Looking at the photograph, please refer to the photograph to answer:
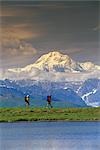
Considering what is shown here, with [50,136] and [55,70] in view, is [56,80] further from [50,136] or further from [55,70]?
[50,136]

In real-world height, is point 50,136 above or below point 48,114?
below

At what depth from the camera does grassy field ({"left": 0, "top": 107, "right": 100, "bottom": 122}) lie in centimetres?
789

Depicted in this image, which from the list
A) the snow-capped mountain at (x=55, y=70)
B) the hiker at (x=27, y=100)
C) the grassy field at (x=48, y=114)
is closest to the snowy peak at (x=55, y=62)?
the snow-capped mountain at (x=55, y=70)

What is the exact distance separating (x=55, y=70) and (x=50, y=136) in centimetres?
75

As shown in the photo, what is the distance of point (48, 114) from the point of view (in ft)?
26.4

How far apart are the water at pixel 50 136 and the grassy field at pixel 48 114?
0.25ft

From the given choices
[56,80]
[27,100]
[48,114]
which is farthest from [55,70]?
[48,114]

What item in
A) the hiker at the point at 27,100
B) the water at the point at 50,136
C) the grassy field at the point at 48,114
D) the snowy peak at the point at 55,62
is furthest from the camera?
the grassy field at the point at 48,114

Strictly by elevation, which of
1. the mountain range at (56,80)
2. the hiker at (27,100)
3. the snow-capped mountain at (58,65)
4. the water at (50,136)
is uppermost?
the snow-capped mountain at (58,65)

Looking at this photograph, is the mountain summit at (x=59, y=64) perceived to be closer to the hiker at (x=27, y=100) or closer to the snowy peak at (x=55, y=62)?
the snowy peak at (x=55, y=62)

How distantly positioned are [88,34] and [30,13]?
25.1 inches

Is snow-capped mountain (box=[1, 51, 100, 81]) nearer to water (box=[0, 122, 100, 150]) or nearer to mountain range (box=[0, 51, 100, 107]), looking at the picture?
mountain range (box=[0, 51, 100, 107])

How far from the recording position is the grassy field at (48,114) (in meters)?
7.89

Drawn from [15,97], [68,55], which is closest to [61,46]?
[68,55]
